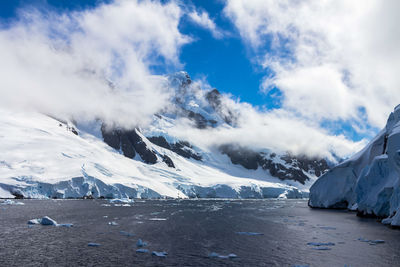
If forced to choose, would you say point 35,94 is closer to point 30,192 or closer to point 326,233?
point 30,192

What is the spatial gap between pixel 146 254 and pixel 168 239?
22.3ft

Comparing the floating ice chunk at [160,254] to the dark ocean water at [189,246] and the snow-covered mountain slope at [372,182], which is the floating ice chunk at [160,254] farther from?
the snow-covered mountain slope at [372,182]

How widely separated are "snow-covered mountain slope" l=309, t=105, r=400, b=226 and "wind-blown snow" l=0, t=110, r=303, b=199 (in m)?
69.8

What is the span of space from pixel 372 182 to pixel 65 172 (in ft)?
301

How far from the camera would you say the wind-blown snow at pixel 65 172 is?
317ft

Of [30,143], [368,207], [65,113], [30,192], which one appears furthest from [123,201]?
[65,113]

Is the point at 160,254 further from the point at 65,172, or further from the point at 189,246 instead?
→ the point at 65,172

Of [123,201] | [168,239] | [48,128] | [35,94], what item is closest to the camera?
[168,239]

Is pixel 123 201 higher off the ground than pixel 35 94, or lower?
lower

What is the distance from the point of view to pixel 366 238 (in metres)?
30.5

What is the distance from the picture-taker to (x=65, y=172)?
105500 mm

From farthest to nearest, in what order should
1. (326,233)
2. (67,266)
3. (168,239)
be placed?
(326,233), (168,239), (67,266)

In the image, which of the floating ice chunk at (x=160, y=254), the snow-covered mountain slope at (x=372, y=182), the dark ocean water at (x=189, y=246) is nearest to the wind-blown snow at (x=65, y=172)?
the dark ocean water at (x=189, y=246)

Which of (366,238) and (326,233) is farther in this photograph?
(326,233)
